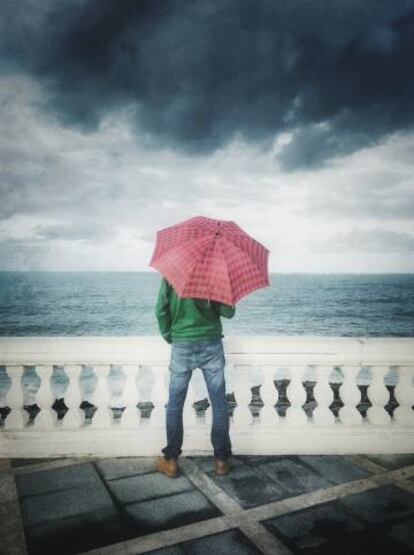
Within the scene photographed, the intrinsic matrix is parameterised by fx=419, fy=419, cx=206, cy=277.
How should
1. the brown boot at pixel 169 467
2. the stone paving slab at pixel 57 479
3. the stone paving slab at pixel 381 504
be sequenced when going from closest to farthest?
the stone paving slab at pixel 381 504 < the stone paving slab at pixel 57 479 < the brown boot at pixel 169 467

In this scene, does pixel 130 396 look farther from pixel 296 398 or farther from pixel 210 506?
pixel 296 398

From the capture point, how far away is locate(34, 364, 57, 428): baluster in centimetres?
383

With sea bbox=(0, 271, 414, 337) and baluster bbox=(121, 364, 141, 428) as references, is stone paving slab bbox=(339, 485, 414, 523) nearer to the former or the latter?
baluster bbox=(121, 364, 141, 428)

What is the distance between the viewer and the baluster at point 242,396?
12.7 ft

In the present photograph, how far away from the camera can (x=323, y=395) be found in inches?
155

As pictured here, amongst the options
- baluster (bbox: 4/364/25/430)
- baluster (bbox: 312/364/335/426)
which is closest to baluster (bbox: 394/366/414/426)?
baluster (bbox: 312/364/335/426)

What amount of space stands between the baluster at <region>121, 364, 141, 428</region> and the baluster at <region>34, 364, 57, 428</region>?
67 cm

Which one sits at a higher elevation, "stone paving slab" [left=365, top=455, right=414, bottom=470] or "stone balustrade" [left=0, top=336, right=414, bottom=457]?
"stone balustrade" [left=0, top=336, right=414, bottom=457]

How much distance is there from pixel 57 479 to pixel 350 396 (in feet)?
8.78

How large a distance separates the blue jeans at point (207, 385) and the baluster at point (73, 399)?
95 cm

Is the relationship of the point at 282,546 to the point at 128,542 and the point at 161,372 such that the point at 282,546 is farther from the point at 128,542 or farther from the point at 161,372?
the point at 161,372

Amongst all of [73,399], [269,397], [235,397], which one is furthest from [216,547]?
[73,399]

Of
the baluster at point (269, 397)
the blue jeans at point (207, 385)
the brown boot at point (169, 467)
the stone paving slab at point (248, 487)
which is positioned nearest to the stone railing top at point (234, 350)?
the baluster at point (269, 397)

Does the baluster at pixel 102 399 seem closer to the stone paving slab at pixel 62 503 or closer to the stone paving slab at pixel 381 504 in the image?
the stone paving slab at pixel 62 503
